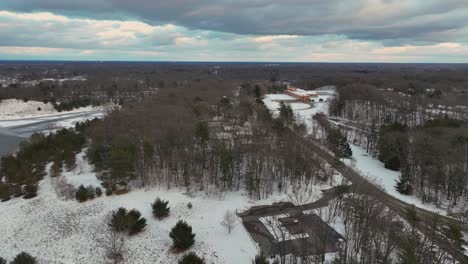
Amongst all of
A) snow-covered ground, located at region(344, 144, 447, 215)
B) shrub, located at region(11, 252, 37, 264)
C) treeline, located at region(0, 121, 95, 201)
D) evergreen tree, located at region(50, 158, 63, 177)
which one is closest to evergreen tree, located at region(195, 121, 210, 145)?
treeline, located at region(0, 121, 95, 201)

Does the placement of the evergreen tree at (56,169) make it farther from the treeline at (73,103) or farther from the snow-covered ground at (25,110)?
the treeline at (73,103)

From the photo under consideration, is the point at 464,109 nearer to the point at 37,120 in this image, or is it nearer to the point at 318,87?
the point at 318,87

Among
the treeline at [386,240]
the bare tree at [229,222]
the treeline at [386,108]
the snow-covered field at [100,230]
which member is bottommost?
the snow-covered field at [100,230]

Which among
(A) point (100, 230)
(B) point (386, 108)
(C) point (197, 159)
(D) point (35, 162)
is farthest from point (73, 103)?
(B) point (386, 108)

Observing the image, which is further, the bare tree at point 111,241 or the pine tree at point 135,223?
the pine tree at point 135,223

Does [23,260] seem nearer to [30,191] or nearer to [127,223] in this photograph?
[127,223]

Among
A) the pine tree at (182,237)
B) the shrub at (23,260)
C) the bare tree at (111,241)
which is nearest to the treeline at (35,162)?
the bare tree at (111,241)

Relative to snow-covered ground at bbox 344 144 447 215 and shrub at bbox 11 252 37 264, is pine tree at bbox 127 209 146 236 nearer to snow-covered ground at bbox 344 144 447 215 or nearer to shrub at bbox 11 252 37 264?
shrub at bbox 11 252 37 264
